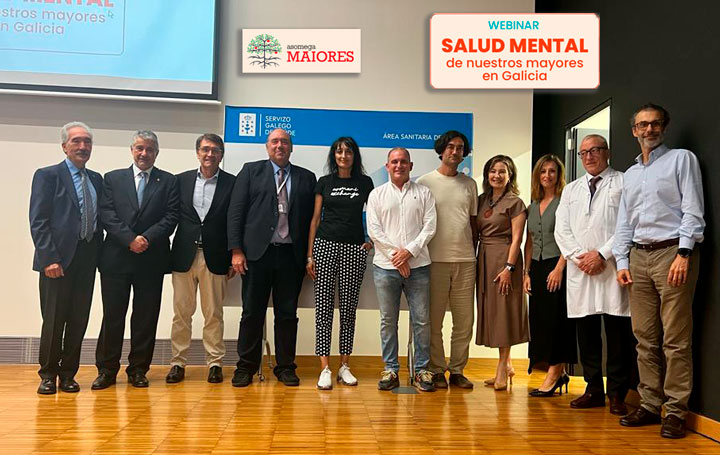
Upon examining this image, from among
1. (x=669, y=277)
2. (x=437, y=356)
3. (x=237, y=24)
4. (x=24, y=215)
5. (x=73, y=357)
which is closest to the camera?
(x=669, y=277)

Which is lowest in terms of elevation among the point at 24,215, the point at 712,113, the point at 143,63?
the point at 24,215

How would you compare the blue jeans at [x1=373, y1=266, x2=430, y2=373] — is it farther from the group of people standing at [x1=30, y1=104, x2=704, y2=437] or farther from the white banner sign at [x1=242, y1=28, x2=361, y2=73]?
the white banner sign at [x1=242, y1=28, x2=361, y2=73]

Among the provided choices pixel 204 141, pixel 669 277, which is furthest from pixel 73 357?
pixel 669 277

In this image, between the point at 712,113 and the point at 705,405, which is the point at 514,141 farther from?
the point at 705,405

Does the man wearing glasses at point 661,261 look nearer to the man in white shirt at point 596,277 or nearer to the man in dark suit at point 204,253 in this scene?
the man in white shirt at point 596,277

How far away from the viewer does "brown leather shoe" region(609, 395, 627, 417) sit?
334 cm

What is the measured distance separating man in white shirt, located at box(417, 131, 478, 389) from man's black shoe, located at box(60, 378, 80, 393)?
7.05 feet

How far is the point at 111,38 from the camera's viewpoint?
17.0 feet

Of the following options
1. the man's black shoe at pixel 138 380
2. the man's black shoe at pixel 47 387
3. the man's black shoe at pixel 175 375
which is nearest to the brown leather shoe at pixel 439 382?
the man's black shoe at pixel 175 375

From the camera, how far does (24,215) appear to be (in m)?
5.14

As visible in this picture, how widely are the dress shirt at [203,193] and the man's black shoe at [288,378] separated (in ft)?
3.74

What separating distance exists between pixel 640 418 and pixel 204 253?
2723 millimetres

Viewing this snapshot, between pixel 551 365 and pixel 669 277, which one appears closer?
pixel 669 277

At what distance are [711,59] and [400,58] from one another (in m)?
2.95
